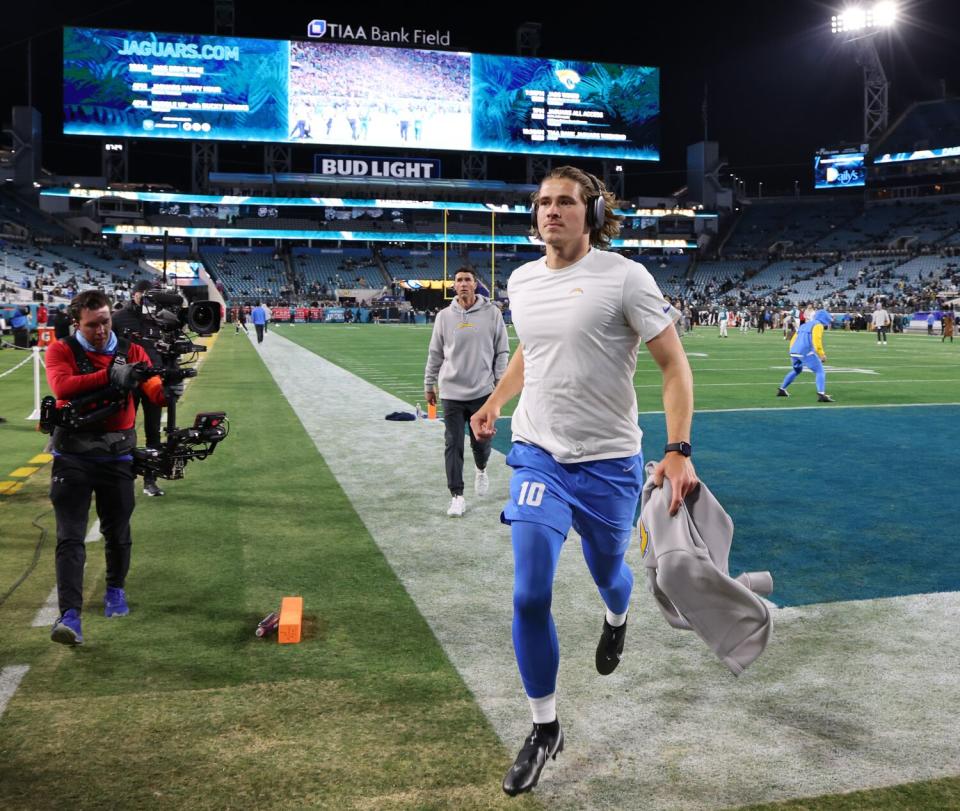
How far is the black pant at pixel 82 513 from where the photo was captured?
480 centimetres

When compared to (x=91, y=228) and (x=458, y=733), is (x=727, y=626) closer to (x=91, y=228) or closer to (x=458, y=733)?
(x=458, y=733)

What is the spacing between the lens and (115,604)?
5.18 metres

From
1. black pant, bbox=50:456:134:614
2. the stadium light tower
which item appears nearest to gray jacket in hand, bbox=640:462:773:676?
black pant, bbox=50:456:134:614

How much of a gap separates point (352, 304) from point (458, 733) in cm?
7444

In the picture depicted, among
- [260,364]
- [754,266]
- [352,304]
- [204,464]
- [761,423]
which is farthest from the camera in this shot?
[754,266]

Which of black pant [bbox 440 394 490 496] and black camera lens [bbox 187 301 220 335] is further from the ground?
black camera lens [bbox 187 301 220 335]

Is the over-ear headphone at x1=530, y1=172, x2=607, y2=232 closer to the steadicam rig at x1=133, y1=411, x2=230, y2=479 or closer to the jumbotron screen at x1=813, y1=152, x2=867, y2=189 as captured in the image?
the steadicam rig at x1=133, y1=411, x2=230, y2=479

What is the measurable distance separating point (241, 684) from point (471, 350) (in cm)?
416

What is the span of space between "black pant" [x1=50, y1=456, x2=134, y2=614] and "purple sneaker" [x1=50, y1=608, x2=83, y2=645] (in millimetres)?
43

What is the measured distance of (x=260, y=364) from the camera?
2577 centimetres

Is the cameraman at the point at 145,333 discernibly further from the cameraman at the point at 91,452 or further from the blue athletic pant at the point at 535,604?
the blue athletic pant at the point at 535,604

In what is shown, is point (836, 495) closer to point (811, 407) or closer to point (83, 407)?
point (83, 407)

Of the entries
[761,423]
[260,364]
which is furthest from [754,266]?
[761,423]

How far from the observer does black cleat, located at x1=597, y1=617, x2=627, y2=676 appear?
418 cm
